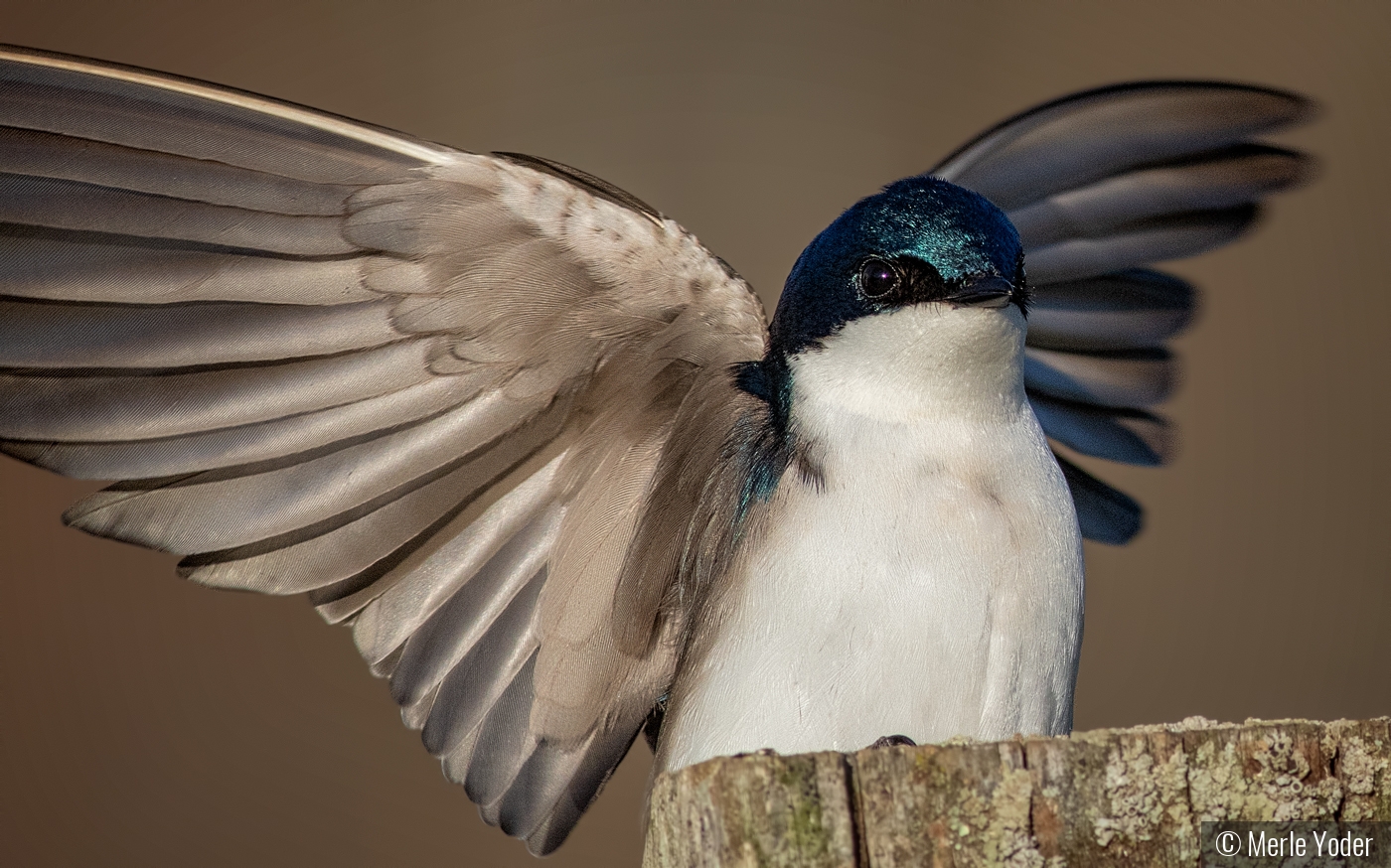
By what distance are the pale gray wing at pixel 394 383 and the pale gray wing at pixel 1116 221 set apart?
2.75 feet

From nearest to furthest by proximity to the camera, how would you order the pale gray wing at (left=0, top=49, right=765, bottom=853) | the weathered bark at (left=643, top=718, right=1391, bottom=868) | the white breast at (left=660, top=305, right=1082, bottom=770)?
the weathered bark at (left=643, top=718, right=1391, bottom=868)
the white breast at (left=660, top=305, right=1082, bottom=770)
the pale gray wing at (left=0, top=49, right=765, bottom=853)

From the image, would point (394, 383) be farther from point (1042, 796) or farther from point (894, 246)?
point (1042, 796)

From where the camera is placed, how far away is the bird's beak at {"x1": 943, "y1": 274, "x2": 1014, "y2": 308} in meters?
1.92

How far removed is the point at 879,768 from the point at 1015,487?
0.84m

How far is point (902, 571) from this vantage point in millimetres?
1877

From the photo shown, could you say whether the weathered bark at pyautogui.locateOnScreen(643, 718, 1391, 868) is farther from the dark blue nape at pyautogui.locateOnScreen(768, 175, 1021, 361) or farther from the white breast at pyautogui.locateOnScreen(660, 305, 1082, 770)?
the dark blue nape at pyautogui.locateOnScreen(768, 175, 1021, 361)

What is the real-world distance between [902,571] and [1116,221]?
1202mm

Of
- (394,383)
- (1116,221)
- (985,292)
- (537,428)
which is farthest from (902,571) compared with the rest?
(1116,221)

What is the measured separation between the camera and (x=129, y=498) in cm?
201

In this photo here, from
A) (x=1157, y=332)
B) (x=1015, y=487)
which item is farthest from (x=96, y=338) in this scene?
(x=1157, y=332)

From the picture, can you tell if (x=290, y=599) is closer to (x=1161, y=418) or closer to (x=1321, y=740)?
(x=1161, y=418)

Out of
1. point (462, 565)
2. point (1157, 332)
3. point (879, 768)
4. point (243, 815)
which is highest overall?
point (1157, 332)

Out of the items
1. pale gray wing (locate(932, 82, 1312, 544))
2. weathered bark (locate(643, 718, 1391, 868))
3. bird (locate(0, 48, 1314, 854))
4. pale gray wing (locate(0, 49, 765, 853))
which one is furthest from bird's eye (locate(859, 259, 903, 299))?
weathered bark (locate(643, 718, 1391, 868))

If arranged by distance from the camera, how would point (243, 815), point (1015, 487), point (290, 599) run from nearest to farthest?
point (1015, 487) < point (243, 815) < point (290, 599)
